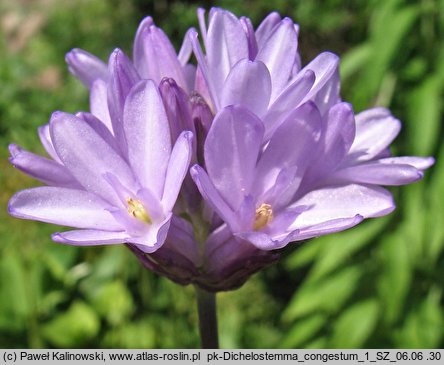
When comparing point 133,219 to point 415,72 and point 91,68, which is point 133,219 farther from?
point 415,72

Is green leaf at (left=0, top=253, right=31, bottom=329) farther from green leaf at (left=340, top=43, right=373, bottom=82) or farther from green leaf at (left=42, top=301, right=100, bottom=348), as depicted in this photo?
green leaf at (left=340, top=43, right=373, bottom=82)

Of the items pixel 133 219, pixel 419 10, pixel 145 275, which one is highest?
pixel 133 219

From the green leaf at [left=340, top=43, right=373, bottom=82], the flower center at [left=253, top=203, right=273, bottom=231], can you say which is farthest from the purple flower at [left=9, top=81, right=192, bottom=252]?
the green leaf at [left=340, top=43, right=373, bottom=82]

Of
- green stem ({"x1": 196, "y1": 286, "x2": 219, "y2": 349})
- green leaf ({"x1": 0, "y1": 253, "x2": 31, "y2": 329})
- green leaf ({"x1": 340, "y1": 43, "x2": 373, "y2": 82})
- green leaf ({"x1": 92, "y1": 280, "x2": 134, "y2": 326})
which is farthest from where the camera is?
green leaf ({"x1": 340, "y1": 43, "x2": 373, "y2": 82})

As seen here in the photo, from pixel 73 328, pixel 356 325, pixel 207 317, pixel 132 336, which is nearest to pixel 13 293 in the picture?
pixel 73 328

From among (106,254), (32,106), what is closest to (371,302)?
(106,254)

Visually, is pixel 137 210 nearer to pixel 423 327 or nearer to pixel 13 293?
pixel 13 293
